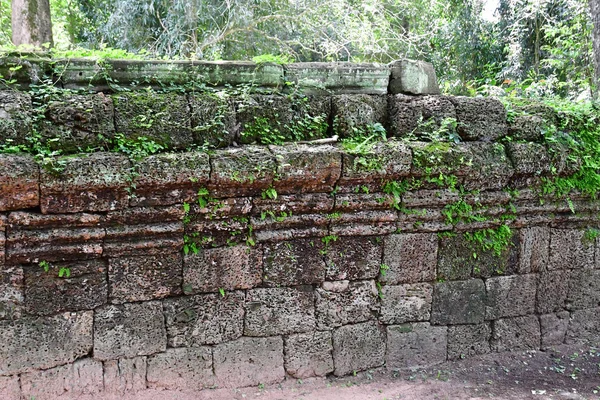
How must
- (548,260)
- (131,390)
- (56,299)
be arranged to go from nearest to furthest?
(56,299)
(131,390)
(548,260)

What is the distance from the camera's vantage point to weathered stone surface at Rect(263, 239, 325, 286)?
3.82 m

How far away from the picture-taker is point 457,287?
4.41 m

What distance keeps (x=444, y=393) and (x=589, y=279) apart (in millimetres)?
2077

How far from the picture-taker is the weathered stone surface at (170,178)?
3.29 m

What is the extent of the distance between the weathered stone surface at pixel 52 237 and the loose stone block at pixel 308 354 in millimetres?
1616

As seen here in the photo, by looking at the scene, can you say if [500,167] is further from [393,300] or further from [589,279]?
[589,279]

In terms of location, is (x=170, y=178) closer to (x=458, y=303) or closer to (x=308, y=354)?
(x=308, y=354)

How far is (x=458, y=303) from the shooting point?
4.43m

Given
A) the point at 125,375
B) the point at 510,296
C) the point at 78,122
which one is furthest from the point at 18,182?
the point at 510,296

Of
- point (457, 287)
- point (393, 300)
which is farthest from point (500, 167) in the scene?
point (393, 300)

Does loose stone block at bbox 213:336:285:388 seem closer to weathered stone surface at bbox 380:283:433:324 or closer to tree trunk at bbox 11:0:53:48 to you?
weathered stone surface at bbox 380:283:433:324

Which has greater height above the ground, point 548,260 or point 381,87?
point 381,87

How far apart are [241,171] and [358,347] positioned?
1.79 metres

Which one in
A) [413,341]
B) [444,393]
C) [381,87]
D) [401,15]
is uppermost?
[401,15]
